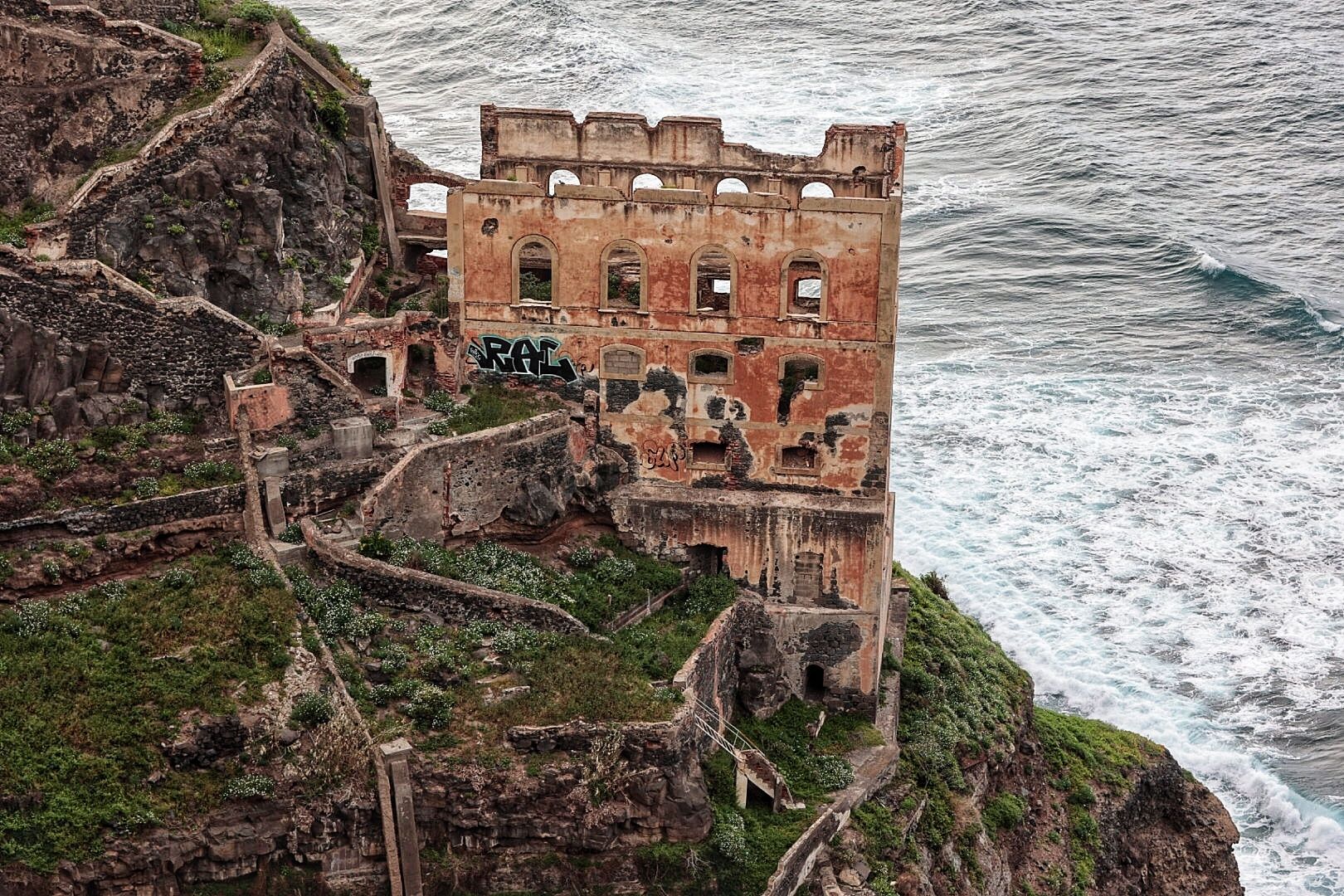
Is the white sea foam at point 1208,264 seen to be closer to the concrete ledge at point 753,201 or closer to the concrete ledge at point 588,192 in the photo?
the concrete ledge at point 753,201

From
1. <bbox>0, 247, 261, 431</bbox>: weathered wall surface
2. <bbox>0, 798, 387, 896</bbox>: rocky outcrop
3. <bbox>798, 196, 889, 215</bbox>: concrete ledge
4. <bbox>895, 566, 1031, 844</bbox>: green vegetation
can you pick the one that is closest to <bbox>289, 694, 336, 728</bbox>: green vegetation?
<bbox>0, 798, 387, 896</bbox>: rocky outcrop

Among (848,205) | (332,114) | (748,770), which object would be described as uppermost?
(332,114)

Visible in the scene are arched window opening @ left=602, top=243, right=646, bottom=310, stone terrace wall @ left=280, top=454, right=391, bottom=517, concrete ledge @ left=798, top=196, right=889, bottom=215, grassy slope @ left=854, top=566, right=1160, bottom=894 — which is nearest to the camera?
stone terrace wall @ left=280, top=454, right=391, bottom=517

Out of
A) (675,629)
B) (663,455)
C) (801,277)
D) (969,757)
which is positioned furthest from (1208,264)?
(675,629)

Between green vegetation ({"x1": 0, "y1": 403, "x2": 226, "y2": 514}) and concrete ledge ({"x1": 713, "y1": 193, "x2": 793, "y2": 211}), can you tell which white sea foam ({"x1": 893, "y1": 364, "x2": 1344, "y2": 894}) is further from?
green vegetation ({"x1": 0, "y1": 403, "x2": 226, "y2": 514})

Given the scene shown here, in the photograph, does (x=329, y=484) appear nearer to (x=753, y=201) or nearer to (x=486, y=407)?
(x=486, y=407)

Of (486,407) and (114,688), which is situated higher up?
(486,407)

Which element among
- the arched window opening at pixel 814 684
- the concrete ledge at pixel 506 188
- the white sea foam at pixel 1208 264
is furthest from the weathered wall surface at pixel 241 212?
the white sea foam at pixel 1208 264
